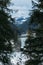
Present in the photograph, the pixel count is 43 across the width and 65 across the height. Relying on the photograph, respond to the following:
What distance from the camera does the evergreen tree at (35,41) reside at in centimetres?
1877

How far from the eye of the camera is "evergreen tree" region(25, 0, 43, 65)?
1877cm

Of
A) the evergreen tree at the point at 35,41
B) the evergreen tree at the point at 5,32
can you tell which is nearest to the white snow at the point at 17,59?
the evergreen tree at the point at 5,32

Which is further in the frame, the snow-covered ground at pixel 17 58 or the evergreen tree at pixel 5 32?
the snow-covered ground at pixel 17 58

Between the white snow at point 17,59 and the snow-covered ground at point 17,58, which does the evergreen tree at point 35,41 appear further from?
the white snow at point 17,59

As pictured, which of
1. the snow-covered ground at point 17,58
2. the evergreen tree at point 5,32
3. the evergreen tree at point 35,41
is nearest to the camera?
the evergreen tree at point 35,41

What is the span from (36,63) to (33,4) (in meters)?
2.96

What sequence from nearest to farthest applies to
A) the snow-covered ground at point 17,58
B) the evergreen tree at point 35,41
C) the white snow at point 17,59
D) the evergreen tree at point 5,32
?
the evergreen tree at point 35,41 → the evergreen tree at point 5,32 → the snow-covered ground at point 17,58 → the white snow at point 17,59

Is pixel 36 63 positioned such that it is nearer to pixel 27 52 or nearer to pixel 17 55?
pixel 27 52

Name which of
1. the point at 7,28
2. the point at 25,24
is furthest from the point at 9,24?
the point at 25,24

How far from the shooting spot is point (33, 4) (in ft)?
63.7

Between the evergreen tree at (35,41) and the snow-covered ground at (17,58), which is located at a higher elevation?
the evergreen tree at (35,41)

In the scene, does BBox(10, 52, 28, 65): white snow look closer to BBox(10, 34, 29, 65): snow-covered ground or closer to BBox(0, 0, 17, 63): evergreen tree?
BBox(10, 34, 29, 65): snow-covered ground

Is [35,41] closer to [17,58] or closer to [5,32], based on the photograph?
[5,32]

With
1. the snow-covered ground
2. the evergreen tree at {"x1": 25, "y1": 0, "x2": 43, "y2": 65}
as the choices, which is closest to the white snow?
the snow-covered ground
